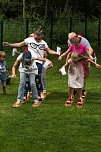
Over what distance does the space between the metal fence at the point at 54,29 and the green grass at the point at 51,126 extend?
33.3ft

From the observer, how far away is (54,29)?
24.8 metres

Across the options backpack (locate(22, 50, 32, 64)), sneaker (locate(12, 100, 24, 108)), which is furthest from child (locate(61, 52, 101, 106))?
sneaker (locate(12, 100, 24, 108))

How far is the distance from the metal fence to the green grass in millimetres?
10157

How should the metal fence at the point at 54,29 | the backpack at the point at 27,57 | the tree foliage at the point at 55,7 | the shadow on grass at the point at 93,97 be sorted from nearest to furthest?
the backpack at the point at 27,57 < the shadow on grass at the point at 93,97 < the metal fence at the point at 54,29 < the tree foliage at the point at 55,7

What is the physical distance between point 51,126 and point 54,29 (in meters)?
17.3

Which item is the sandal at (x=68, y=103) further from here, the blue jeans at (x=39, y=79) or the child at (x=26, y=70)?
the blue jeans at (x=39, y=79)

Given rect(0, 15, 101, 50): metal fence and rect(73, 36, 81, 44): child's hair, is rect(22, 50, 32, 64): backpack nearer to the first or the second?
rect(73, 36, 81, 44): child's hair

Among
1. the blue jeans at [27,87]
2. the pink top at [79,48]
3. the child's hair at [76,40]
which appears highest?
the child's hair at [76,40]

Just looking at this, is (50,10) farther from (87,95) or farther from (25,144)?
(25,144)

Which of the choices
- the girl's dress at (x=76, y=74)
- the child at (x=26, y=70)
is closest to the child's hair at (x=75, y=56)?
the girl's dress at (x=76, y=74)

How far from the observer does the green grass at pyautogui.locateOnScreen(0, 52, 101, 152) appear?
6.70 metres

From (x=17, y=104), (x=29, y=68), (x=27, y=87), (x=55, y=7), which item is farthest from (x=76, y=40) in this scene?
(x=55, y=7)

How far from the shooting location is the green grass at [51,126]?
6695 millimetres

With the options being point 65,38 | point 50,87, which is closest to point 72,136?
point 50,87
